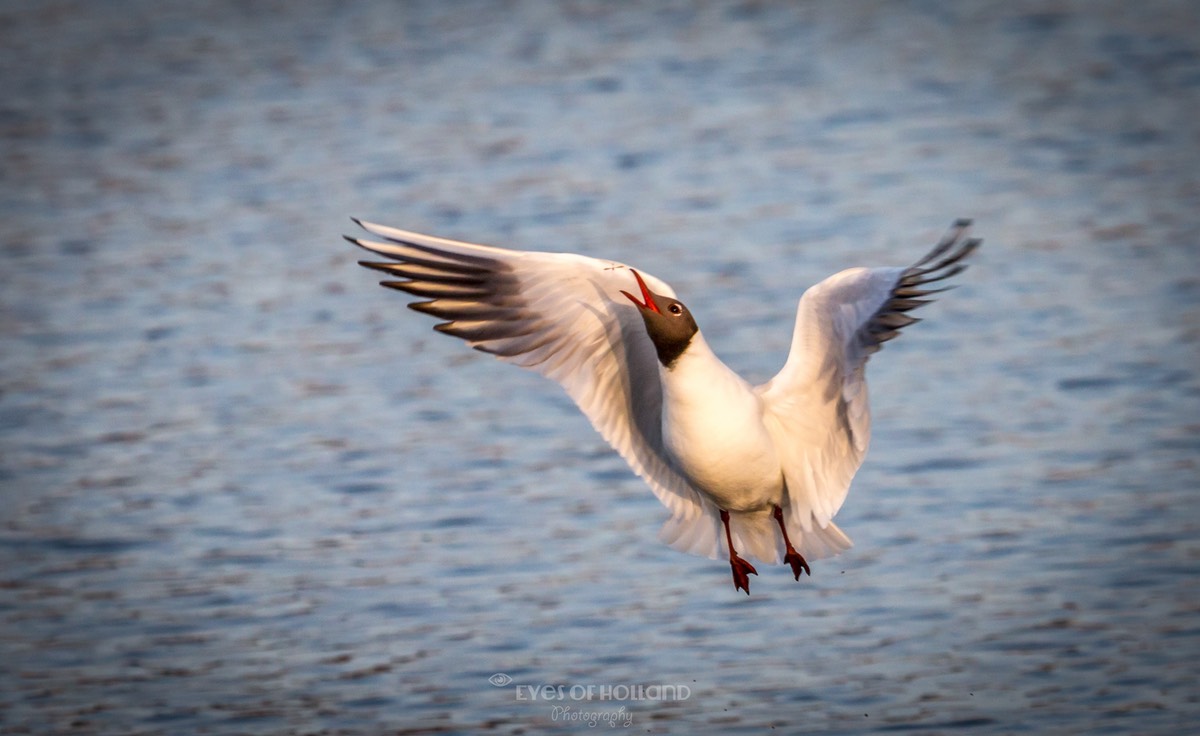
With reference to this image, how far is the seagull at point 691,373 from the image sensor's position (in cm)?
616

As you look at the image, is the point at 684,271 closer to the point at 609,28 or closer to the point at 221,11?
the point at 609,28

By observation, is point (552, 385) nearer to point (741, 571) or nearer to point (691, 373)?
point (741, 571)

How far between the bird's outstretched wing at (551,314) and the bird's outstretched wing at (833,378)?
0.50m

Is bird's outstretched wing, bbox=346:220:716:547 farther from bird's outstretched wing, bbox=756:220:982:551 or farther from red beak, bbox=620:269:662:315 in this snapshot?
bird's outstretched wing, bbox=756:220:982:551

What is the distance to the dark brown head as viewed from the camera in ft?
20.1

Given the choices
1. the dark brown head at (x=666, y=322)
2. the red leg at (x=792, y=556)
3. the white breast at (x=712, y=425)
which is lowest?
the red leg at (x=792, y=556)

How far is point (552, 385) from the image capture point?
35.4 feet

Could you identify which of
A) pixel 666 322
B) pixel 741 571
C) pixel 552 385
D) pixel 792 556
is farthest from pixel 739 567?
pixel 552 385

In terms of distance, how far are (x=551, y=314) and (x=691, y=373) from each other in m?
0.72

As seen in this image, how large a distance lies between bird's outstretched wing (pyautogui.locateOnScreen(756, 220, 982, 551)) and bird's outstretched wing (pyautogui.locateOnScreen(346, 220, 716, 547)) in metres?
0.50

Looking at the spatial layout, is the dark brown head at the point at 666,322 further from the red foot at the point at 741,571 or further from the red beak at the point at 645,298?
the red foot at the point at 741,571

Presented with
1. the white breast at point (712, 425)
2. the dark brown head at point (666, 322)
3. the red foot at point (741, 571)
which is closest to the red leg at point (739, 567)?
the red foot at point (741, 571)

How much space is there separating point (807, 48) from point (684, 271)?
545 cm

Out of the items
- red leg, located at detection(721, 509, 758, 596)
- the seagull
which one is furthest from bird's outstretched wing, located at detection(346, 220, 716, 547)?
red leg, located at detection(721, 509, 758, 596)
